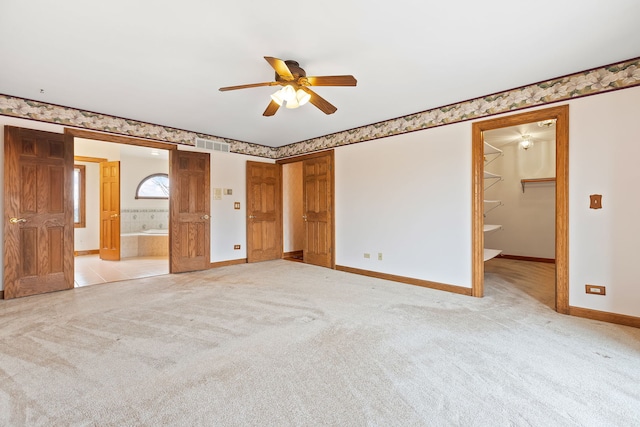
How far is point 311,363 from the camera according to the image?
81.5 inches

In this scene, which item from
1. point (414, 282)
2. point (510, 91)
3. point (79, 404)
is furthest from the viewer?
point (414, 282)

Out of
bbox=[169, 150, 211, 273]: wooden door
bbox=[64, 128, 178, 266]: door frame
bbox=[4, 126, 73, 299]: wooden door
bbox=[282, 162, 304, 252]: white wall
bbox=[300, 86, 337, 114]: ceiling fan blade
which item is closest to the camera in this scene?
bbox=[300, 86, 337, 114]: ceiling fan blade

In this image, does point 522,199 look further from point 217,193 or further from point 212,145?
point 212,145

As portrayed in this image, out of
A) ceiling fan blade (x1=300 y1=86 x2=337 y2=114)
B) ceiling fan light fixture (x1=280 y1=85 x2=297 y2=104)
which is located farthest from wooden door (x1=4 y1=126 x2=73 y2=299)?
ceiling fan blade (x1=300 y1=86 x2=337 y2=114)

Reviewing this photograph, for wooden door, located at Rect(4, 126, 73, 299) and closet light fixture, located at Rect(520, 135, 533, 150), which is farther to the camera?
closet light fixture, located at Rect(520, 135, 533, 150)

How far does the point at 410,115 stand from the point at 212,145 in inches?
140

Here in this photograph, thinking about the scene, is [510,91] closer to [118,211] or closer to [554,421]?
[554,421]

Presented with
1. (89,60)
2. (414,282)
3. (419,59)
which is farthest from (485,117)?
(89,60)

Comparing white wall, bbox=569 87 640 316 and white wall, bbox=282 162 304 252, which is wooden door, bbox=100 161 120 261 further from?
white wall, bbox=569 87 640 316

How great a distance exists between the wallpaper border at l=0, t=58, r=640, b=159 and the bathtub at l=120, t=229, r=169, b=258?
317 cm

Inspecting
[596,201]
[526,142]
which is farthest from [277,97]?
[526,142]

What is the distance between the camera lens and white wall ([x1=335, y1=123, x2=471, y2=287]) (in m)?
3.81

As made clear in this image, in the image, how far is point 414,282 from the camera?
13.9 feet

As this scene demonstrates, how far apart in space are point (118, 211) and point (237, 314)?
4972 millimetres
